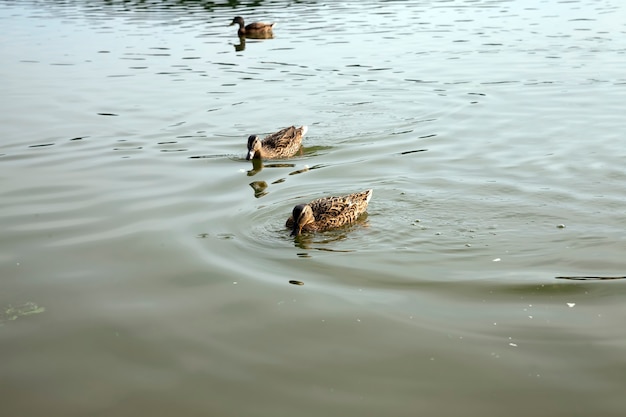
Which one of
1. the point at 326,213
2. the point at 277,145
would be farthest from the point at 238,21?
the point at 326,213

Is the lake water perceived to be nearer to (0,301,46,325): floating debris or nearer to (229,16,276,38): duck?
(0,301,46,325): floating debris

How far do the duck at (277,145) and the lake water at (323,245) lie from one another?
0.31m

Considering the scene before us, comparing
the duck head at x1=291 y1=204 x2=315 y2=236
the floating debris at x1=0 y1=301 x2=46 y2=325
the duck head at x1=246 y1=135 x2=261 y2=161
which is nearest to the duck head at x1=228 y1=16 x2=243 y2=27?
the duck head at x1=246 y1=135 x2=261 y2=161

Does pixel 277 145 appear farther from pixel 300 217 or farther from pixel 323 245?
pixel 323 245

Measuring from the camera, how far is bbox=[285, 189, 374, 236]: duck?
346 inches

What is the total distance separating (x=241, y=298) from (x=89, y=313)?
1.23 m

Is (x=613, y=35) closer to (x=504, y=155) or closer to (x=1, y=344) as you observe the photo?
(x=504, y=155)

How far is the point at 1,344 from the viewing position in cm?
647

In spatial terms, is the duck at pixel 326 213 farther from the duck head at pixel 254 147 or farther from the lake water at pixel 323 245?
the duck head at pixel 254 147

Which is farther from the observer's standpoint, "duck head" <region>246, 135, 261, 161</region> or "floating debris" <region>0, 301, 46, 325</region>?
"duck head" <region>246, 135, 261, 161</region>

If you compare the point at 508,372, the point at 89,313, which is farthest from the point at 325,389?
the point at 89,313

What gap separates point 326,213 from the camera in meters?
9.08

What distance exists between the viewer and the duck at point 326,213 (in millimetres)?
8781

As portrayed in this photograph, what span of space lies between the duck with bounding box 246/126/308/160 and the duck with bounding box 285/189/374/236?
10.1 ft
